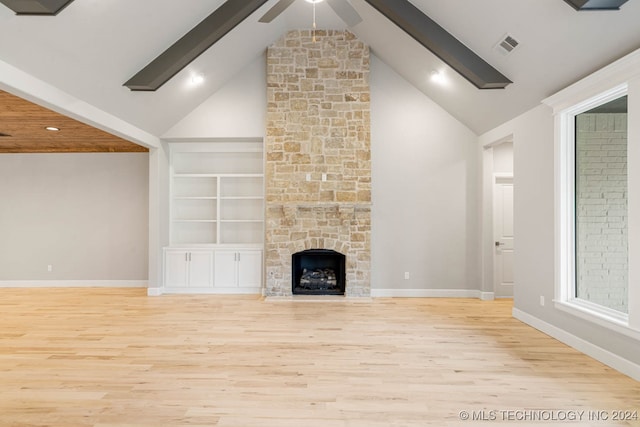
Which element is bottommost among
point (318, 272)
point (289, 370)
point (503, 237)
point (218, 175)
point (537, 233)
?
point (289, 370)

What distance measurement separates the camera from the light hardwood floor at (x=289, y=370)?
94.3 inches

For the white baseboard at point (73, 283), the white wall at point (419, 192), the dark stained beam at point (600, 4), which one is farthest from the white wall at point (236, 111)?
the dark stained beam at point (600, 4)

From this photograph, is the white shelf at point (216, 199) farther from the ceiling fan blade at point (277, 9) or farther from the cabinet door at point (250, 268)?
the ceiling fan blade at point (277, 9)

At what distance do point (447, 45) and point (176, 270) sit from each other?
17.5 ft

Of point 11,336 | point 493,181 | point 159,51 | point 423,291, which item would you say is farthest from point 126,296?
point 493,181

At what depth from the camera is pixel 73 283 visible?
667cm

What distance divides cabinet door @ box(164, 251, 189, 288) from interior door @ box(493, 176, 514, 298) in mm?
5205

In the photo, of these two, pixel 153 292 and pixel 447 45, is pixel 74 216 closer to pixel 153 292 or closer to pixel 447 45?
pixel 153 292

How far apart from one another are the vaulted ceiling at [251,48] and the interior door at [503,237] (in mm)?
1047

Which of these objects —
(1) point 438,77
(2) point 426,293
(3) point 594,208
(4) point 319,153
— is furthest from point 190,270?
(3) point 594,208

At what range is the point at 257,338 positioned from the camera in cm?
385

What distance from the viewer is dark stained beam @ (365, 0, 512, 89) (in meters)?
4.11

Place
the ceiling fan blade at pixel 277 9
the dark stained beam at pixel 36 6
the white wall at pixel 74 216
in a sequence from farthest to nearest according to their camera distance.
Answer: the white wall at pixel 74 216 < the ceiling fan blade at pixel 277 9 < the dark stained beam at pixel 36 6

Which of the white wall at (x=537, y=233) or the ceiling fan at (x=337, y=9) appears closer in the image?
the ceiling fan at (x=337, y=9)
